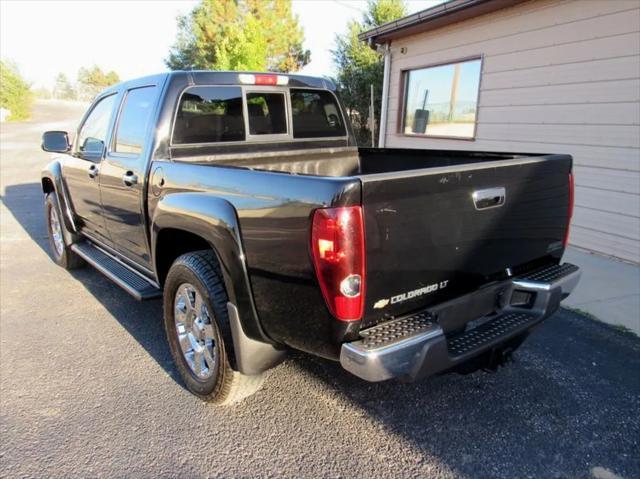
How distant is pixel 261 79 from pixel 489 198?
7.10 feet

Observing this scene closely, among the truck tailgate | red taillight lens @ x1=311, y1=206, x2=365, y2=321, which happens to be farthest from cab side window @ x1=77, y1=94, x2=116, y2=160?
the truck tailgate

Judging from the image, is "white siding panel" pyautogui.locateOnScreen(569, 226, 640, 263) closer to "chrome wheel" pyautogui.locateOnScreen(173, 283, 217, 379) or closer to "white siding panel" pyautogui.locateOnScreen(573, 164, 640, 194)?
"white siding panel" pyautogui.locateOnScreen(573, 164, 640, 194)

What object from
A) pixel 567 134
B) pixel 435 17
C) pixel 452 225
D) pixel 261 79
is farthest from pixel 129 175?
pixel 435 17

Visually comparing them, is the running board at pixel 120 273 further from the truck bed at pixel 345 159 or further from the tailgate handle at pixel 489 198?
the tailgate handle at pixel 489 198

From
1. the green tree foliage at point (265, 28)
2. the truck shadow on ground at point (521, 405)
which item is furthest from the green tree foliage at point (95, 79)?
the truck shadow on ground at point (521, 405)

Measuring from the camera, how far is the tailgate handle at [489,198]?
7.30 feet

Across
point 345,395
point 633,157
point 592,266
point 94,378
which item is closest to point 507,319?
point 345,395

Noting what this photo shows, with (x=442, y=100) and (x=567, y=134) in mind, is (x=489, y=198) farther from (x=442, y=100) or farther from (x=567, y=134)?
(x=442, y=100)

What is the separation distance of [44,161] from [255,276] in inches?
662

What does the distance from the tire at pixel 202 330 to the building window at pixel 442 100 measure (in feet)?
20.4

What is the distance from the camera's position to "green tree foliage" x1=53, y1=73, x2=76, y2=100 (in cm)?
7338

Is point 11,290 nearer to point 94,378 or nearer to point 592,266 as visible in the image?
point 94,378

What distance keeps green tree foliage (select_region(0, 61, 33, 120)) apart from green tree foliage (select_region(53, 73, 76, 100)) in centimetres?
4177

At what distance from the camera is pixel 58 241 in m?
5.29
